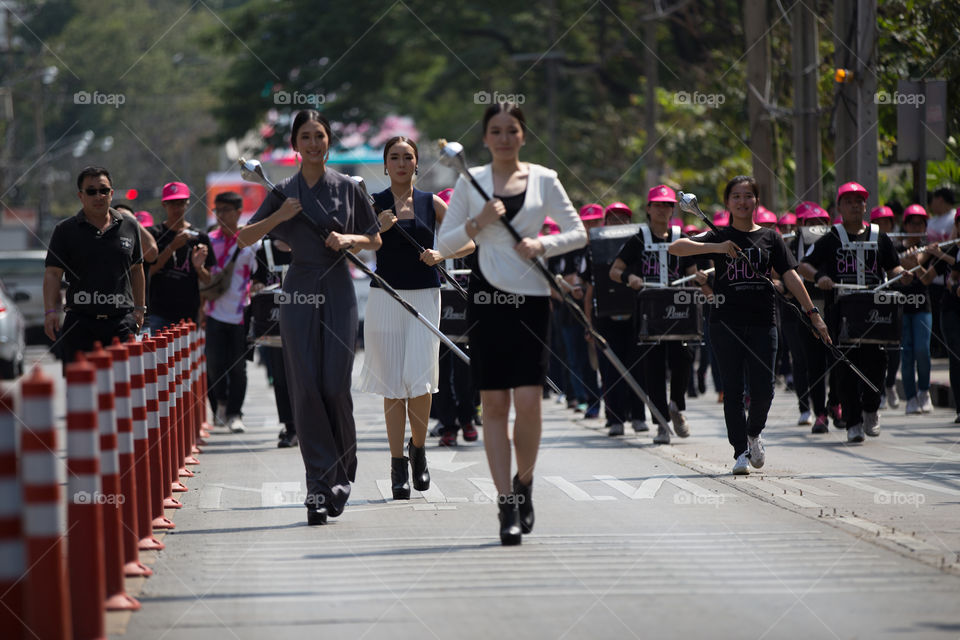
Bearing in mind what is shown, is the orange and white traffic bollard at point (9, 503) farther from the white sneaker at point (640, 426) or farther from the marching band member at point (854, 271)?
the white sneaker at point (640, 426)

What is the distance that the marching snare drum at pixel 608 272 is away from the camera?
14516 millimetres

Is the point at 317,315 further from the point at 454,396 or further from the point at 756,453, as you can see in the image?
the point at 454,396

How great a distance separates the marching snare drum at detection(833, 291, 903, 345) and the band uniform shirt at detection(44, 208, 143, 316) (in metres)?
6.18

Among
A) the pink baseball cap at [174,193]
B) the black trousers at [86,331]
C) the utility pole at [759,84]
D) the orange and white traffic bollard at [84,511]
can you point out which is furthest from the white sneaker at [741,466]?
the utility pole at [759,84]

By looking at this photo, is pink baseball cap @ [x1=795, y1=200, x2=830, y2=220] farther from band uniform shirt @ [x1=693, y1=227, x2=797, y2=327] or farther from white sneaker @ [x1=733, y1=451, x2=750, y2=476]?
white sneaker @ [x1=733, y1=451, x2=750, y2=476]

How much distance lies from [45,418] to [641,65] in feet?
117

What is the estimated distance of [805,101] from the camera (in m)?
21.7

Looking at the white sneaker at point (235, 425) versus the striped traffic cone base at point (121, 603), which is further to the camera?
the white sneaker at point (235, 425)

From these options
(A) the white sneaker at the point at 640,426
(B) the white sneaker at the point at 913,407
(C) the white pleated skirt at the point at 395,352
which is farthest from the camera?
(B) the white sneaker at the point at 913,407

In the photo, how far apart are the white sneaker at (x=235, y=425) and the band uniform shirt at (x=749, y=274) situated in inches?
227

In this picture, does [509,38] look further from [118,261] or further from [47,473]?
[47,473]

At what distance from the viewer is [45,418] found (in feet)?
16.4

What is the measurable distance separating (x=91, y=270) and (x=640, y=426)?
19.3 ft

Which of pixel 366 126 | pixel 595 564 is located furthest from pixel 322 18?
pixel 595 564
